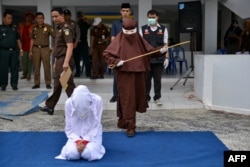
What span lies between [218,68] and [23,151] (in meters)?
3.87

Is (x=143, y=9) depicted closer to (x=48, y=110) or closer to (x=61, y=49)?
(x=61, y=49)

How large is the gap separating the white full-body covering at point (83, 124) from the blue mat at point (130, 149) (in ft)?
0.30

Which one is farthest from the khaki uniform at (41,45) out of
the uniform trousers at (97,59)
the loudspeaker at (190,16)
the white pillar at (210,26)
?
the white pillar at (210,26)

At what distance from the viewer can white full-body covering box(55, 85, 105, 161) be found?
414cm

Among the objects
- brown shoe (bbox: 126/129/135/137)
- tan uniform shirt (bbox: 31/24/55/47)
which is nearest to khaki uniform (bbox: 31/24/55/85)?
tan uniform shirt (bbox: 31/24/55/47)

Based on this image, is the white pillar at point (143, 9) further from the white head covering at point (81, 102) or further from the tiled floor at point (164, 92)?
the white head covering at point (81, 102)

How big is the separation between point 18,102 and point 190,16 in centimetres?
435

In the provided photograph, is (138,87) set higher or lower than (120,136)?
higher

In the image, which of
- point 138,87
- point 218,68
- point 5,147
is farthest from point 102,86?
point 5,147

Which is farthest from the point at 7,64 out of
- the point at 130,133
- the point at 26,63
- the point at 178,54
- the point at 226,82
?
the point at 178,54

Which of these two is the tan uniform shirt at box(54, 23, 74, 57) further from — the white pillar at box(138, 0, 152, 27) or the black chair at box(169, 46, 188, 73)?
the black chair at box(169, 46, 188, 73)

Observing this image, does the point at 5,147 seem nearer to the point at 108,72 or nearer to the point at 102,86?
the point at 102,86

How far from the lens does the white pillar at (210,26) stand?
10586 millimetres

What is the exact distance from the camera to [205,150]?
14.7ft
